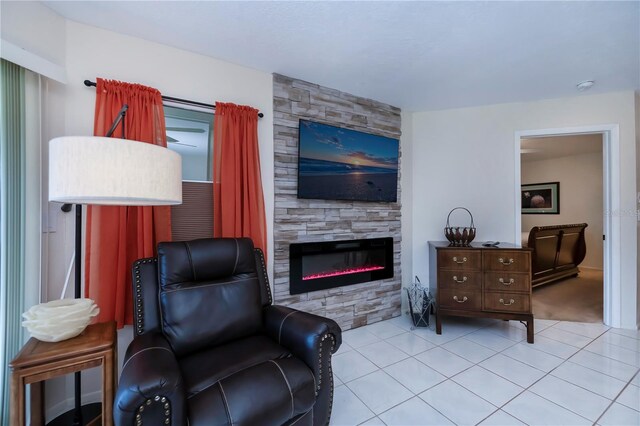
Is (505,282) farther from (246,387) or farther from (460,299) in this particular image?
(246,387)

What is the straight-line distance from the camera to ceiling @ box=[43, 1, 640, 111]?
5.29ft

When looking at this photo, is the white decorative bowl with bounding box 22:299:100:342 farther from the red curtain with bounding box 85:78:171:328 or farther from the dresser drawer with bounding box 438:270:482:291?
the dresser drawer with bounding box 438:270:482:291

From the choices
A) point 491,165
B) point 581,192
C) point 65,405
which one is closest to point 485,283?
point 491,165

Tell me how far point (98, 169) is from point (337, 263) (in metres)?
2.12

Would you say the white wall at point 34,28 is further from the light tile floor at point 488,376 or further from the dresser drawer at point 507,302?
the dresser drawer at point 507,302

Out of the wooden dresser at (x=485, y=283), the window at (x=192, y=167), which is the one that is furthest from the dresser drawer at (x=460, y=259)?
the window at (x=192, y=167)

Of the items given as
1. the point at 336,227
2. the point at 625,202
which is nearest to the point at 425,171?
the point at 336,227

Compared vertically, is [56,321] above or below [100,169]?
below

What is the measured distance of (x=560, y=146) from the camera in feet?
15.8

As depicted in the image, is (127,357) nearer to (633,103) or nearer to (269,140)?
(269,140)

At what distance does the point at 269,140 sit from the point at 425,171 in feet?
6.43

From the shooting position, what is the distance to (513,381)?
190 centimetres

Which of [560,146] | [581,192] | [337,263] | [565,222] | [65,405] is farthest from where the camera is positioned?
[565,222]

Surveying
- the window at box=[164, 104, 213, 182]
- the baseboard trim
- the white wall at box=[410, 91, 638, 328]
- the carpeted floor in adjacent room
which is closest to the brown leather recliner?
the window at box=[164, 104, 213, 182]
